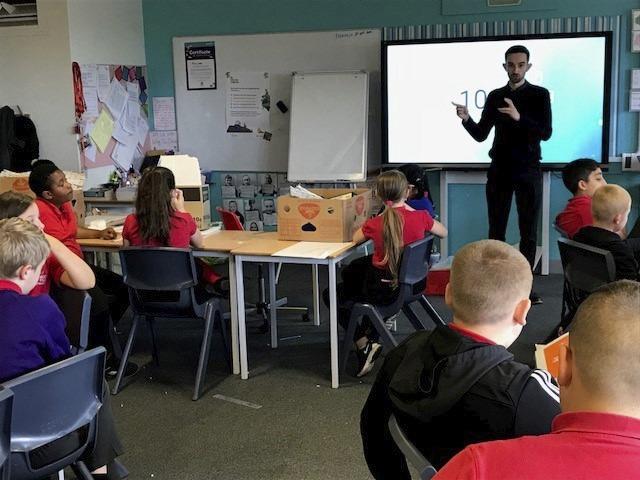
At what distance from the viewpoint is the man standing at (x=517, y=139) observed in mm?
4863

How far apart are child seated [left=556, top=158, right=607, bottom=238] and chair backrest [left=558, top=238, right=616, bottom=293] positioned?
0.32 metres

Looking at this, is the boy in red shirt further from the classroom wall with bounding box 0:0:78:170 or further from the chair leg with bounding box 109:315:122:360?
the classroom wall with bounding box 0:0:78:170

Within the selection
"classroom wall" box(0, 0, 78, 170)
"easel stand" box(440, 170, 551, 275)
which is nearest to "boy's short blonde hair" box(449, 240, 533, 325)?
"easel stand" box(440, 170, 551, 275)

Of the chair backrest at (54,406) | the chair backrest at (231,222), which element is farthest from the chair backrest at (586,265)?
the chair backrest at (54,406)

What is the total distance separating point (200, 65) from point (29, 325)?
15.3 ft

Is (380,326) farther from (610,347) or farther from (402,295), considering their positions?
(610,347)

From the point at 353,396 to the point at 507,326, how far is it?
6.30ft

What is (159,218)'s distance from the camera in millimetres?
3477

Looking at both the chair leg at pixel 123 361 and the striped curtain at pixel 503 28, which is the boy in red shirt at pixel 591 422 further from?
the striped curtain at pixel 503 28

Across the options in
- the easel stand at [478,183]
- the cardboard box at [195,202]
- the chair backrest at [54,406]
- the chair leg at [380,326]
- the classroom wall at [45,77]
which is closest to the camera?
the chair backrest at [54,406]

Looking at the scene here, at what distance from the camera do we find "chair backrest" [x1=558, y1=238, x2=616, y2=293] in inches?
120

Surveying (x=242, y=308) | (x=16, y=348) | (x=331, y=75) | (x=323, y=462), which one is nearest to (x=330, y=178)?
(x=331, y=75)

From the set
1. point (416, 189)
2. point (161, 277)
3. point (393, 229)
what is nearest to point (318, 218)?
point (393, 229)

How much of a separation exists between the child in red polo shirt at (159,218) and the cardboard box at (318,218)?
51 centimetres
